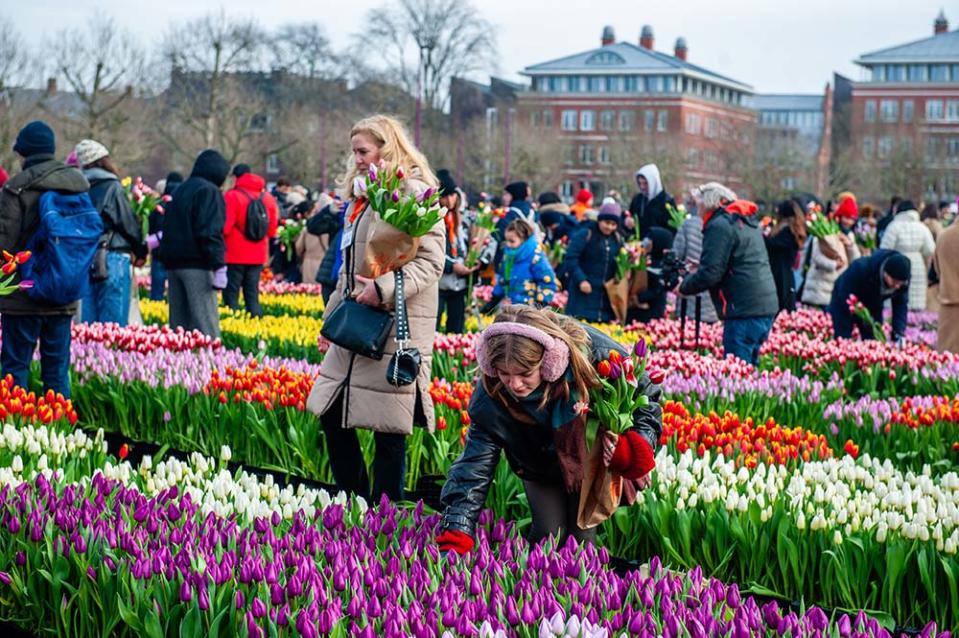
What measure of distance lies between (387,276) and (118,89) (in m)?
42.8

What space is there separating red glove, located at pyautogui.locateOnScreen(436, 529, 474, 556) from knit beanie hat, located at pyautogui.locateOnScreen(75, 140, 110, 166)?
676 cm

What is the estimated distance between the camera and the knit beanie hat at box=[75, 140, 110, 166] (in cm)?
1005

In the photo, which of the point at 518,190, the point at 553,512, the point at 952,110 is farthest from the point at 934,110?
the point at 553,512

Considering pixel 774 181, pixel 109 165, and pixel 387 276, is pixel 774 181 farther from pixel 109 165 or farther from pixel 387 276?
pixel 387 276

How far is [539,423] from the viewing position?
4258 millimetres

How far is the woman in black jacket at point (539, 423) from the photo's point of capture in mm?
4000

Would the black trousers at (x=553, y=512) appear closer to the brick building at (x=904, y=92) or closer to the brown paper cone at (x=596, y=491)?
the brown paper cone at (x=596, y=491)

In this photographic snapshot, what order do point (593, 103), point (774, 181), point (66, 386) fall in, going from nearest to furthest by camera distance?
1. point (66, 386)
2. point (774, 181)
3. point (593, 103)

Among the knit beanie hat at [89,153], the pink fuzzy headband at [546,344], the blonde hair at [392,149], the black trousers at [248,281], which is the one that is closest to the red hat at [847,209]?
the black trousers at [248,281]

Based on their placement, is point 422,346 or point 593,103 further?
point 593,103

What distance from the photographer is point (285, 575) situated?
3.77 meters

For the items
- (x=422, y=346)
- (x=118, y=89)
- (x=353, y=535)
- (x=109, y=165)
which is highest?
(x=118, y=89)

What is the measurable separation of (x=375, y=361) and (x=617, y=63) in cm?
8710

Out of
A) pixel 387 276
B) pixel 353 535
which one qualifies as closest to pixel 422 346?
pixel 387 276
